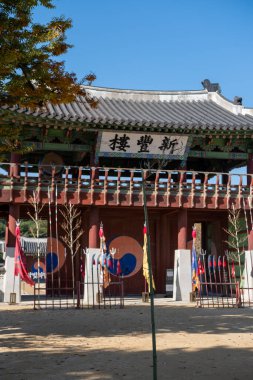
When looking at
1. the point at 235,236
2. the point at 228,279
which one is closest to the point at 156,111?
the point at 235,236

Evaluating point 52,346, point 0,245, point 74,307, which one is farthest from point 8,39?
point 0,245

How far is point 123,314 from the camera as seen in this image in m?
16.5

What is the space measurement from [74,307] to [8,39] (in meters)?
11.3

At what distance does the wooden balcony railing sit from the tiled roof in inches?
87.9

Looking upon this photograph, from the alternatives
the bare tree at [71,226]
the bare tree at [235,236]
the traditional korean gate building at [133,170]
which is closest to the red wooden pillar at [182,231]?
the traditional korean gate building at [133,170]

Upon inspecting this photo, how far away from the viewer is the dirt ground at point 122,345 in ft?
26.2

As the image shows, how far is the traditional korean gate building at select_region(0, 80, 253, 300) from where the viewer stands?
2233cm

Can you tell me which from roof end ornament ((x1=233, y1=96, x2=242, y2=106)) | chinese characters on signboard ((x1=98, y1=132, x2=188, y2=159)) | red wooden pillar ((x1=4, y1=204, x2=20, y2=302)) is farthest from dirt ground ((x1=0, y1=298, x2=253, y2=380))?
roof end ornament ((x1=233, y1=96, x2=242, y2=106))

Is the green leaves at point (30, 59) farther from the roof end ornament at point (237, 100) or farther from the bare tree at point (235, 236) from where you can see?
the roof end ornament at point (237, 100)

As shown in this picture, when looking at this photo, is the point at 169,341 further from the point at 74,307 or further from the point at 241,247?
the point at 241,247

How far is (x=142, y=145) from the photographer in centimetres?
2480

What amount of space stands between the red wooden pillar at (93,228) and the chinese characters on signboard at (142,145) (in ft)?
9.38

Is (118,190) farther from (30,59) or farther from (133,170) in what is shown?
(30,59)

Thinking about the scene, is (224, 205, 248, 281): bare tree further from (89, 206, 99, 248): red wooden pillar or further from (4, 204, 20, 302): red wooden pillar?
(4, 204, 20, 302): red wooden pillar
